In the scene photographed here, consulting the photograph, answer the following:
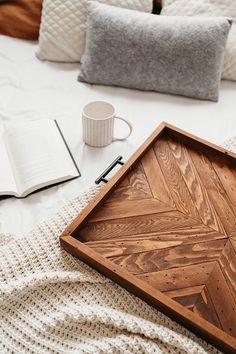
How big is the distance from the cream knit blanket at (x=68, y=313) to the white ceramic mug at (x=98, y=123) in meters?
0.37

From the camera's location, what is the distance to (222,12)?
1.37 meters

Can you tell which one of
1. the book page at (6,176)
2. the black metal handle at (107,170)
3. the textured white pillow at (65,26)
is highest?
the textured white pillow at (65,26)

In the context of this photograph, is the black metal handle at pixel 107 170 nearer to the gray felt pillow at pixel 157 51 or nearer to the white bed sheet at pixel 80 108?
the white bed sheet at pixel 80 108

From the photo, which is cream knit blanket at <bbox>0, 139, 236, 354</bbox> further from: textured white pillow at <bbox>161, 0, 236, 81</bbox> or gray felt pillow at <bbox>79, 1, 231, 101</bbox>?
textured white pillow at <bbox>161, 0, 236, 81</bbox>

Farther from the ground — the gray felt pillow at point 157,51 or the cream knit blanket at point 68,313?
the gray felt pillow at point 157,51

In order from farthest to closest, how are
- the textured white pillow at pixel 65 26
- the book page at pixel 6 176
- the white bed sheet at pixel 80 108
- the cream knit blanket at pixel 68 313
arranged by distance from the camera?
the textured white pillow at pixel 65 26 < the white bed sheet at pixel 80 108 < the book page at pixel 6 176 < the cream knit blanket at pixel 68 313

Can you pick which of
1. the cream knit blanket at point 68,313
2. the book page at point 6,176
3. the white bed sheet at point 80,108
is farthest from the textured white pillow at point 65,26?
the cream knit blanket at point 68,313

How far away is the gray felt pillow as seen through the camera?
1282 mm

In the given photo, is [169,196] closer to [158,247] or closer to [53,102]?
[158,247]

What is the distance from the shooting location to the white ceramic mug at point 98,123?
1.11 m

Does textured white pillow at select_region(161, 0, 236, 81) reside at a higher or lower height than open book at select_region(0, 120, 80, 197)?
higher

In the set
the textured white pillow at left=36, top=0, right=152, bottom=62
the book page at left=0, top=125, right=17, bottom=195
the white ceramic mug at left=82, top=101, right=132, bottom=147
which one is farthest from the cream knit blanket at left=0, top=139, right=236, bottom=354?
the textured white pillow at left=36, top=0, right=152, bottom=62

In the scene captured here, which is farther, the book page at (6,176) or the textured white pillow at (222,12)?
the textured white pillow at (222,12)

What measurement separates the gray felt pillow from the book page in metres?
0.45
